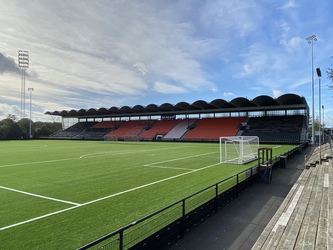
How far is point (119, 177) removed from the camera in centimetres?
1338

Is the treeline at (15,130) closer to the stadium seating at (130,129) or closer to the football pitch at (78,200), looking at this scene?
the stadium seating at (130,129)

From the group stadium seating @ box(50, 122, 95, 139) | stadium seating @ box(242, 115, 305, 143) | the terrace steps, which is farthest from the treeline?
the terrace steps

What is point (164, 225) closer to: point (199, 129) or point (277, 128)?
point (277, 128)

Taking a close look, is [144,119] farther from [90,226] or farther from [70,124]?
[90,226]

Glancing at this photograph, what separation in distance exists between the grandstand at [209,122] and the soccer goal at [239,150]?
27.1 m

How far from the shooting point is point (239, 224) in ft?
22.4

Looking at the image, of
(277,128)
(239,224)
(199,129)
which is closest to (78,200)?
(239,224)

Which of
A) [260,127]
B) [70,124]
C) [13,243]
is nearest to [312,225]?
[13,243]

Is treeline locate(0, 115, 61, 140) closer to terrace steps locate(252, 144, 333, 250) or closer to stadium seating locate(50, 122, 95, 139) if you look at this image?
stadium seating locate(50, 122, 95, 139)

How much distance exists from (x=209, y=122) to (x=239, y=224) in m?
53.8

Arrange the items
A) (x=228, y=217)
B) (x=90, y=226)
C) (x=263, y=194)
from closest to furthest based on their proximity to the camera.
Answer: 1. (x=90, y=226)
2. (x=228, y=217)
3. (x=263, y=194)

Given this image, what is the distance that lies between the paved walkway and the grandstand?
3875 centimetres

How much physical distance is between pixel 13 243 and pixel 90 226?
175 cm

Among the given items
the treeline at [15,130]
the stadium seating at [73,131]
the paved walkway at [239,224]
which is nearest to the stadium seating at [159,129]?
the stadium seating at [73,131]
